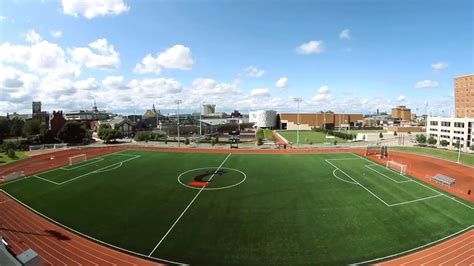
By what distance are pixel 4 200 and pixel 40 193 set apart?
3330 millimetres

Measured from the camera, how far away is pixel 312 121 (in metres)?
130

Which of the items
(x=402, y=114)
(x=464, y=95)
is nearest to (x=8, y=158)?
(x=464, y=95)

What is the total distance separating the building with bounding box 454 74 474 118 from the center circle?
97.6m

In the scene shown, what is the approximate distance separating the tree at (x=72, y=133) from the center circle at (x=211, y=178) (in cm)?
5087

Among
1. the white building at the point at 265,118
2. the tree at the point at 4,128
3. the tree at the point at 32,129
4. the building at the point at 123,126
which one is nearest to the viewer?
the tree at the point at 32,129

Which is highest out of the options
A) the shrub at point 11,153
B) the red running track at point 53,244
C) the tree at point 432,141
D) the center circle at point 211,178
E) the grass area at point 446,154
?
the tree at point 432,141

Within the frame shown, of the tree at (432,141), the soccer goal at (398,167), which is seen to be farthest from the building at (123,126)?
the tree at (432,141)

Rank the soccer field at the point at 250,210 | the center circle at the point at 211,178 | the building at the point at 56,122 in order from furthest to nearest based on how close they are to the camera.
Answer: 1. the building at the point at 56,122
2. the center circle at the point at 211,178
3. the soccer field at the point at 250,210

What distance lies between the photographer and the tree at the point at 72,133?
232 feet

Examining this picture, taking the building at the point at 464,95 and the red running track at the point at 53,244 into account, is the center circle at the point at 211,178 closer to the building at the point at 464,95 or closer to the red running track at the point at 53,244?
the red running track at the point at 53,244

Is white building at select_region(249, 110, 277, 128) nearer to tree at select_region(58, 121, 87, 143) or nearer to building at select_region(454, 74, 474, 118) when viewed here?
building at select_region(454, 74, 474, 118)

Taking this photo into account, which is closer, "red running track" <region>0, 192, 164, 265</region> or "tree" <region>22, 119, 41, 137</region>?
"red running track" <region>0, 192, 164, 265</region>

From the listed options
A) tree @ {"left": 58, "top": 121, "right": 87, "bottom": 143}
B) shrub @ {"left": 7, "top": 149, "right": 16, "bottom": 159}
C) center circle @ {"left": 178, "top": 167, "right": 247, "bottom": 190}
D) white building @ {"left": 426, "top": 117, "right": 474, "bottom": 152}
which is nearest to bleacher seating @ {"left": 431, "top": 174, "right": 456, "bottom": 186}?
center circle @ {"left": 178, "top": 167, "right": 247, "bottom": 190}

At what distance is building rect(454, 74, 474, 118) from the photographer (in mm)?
90125
